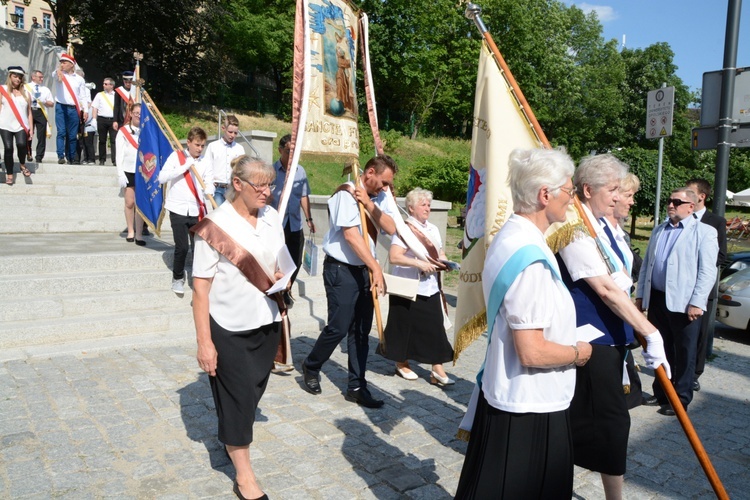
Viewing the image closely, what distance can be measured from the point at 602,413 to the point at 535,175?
144 centimetres

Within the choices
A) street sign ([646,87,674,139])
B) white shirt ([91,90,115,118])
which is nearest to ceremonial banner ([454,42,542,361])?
street sign ([646,87,674,139])

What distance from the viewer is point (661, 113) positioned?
939 cm

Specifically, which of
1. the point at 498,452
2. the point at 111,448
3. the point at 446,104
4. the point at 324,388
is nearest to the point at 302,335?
the point at 324,388

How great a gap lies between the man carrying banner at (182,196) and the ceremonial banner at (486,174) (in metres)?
4.27

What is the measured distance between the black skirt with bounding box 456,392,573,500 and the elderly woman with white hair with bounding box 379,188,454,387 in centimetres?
323

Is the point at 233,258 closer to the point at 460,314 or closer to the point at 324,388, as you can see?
the point at 460,314

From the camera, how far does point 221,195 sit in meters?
8.07

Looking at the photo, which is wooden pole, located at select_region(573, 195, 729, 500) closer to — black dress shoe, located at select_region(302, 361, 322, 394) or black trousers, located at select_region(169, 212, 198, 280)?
black dress shoe, located at select_region(302, 361, 322, 394)

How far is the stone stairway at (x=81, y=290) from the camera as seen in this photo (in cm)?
649

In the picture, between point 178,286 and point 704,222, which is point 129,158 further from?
point 704,222

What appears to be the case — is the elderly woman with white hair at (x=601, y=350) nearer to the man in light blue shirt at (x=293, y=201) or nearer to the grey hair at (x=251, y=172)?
the grey hair at (x=251, y=172)

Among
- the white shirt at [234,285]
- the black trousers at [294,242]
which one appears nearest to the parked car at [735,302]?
the black trousers at [294,242]

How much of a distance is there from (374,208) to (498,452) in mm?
3140

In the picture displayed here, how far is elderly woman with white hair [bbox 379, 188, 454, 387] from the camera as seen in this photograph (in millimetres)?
5891
